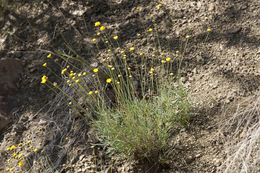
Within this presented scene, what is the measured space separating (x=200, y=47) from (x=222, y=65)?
40 centimetres

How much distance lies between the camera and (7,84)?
Answer: 383 cm

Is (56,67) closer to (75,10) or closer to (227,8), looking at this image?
(75,10)

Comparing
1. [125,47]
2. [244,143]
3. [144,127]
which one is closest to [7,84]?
[125,47]

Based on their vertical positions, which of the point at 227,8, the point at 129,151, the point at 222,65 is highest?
the point at 227,8

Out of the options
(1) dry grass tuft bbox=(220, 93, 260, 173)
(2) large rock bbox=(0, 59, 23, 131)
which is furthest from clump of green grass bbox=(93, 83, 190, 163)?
(2) large rock bbox=(0, 59, 23, 131)

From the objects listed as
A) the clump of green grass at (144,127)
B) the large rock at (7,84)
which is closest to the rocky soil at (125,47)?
the large rock at (7,84)

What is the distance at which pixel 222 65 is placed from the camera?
2.97 metres

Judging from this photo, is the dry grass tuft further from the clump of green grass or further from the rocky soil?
the clump of green grass

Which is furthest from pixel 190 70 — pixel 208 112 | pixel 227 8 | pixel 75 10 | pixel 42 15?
pixel 42 15

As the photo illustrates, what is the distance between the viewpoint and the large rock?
3.56m

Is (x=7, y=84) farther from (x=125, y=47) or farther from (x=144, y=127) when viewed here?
(x=144, y=127)

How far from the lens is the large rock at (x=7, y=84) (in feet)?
11.7

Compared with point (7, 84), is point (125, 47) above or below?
above

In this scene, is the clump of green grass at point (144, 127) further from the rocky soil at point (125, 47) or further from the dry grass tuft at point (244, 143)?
the dry grass tuft at point (244, 143)
